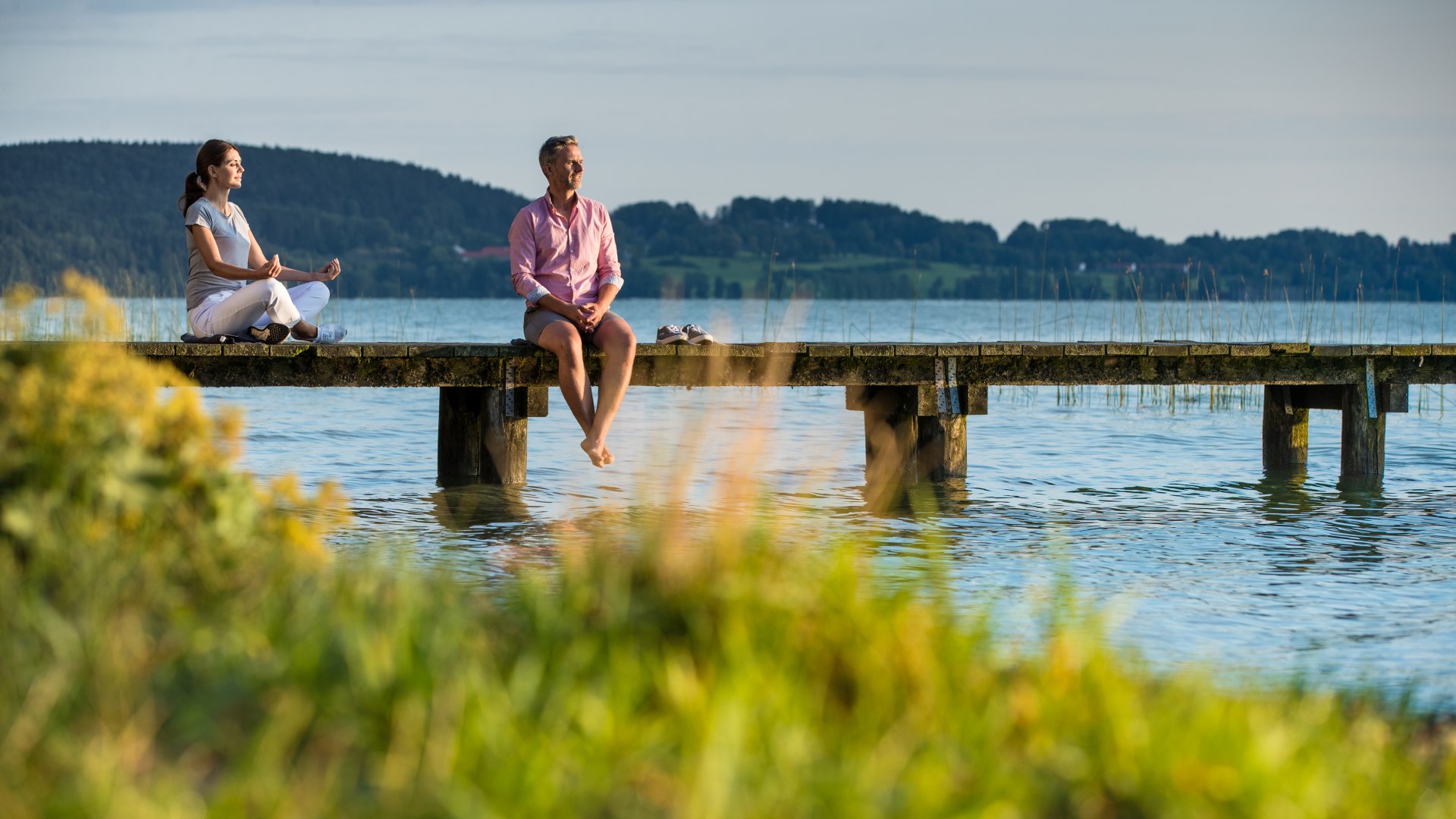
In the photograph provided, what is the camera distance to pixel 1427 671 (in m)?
4.60

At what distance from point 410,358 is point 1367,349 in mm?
5959

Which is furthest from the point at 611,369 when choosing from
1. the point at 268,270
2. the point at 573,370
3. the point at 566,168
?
the point at 268,270

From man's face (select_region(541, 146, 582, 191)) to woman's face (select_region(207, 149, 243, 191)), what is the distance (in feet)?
5.07

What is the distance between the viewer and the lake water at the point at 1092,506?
4977 mm

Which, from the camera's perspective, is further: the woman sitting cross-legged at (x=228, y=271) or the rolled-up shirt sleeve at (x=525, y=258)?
the rolled-up shirt sleeve at (x=525, y=258)

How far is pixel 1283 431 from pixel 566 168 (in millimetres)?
5882

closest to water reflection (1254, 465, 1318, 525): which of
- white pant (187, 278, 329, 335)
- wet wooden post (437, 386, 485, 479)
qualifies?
wet wooden post (437, 386, 485, 479)

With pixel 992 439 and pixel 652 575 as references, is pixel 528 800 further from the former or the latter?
pixel 992 439

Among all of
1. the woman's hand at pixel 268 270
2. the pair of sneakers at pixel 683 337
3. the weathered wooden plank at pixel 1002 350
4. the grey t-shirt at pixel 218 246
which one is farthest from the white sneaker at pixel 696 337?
the grey t-shirt at pixel 218 246

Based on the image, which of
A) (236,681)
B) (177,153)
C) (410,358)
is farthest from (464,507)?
(177,153)

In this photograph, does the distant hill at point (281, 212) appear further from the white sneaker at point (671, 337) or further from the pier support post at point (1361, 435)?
the pier support post at point (1361, 435)

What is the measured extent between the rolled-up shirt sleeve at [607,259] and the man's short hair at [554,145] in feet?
1.52

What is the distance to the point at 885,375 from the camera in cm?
901

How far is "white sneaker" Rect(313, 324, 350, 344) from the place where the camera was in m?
8.05
